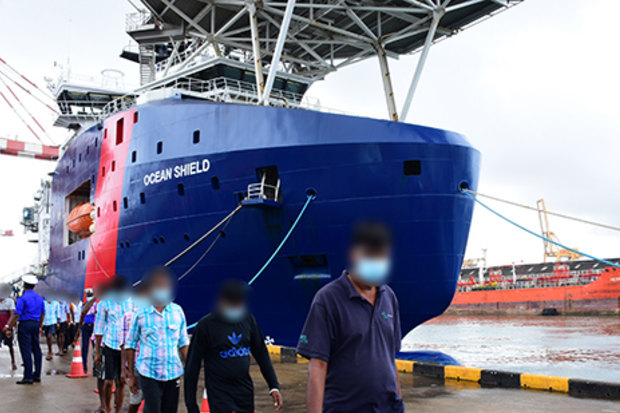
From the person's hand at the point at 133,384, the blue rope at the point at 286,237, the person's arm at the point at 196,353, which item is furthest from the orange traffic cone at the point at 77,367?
the person's arm at the point at 196,353

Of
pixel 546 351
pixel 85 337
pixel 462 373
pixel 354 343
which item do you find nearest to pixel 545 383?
pixel 462 373

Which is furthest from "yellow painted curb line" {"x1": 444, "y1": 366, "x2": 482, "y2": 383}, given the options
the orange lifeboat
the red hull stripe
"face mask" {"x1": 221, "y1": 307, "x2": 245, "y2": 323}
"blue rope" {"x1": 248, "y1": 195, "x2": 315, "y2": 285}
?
the orange lifeboat

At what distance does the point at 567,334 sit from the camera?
25625 millimetres

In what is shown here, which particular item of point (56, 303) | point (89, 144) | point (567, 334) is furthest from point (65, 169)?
point (567, 334)

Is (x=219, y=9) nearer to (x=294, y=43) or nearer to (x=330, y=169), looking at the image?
(x=294, y=43)

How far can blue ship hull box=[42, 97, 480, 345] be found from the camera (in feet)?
37.8

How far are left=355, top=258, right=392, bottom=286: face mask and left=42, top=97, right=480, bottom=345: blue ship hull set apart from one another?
855 cm

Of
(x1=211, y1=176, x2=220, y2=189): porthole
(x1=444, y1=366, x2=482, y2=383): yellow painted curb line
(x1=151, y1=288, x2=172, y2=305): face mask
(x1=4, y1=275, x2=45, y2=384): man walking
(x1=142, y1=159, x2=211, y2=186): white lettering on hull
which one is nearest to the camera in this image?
(x1=151, y1=288, x2=172, y2=305): face mask

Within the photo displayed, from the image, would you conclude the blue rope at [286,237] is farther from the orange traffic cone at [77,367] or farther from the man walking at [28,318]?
the man walking at [28,318]

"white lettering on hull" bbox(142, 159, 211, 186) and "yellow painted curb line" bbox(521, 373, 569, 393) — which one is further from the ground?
"white lettering on hull" bbox(142, 159, 211, 186)

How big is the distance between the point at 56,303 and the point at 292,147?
796cm

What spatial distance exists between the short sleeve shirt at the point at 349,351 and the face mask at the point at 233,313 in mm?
1309

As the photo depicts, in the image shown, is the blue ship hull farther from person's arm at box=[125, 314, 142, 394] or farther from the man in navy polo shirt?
the man in navy polo shirt

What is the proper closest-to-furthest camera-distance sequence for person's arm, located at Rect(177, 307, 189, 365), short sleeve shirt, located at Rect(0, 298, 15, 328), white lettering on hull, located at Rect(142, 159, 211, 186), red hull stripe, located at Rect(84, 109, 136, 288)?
person's arm, located at Rect(177, 307, 189, 365)
short sleeve shirt, located at Rect(0, 298, 15, 328)
white lettering on hull, located at Rect(142, 159, 211, 186)
red hull stripe, located at Rect(84, 109, 136, 288)
